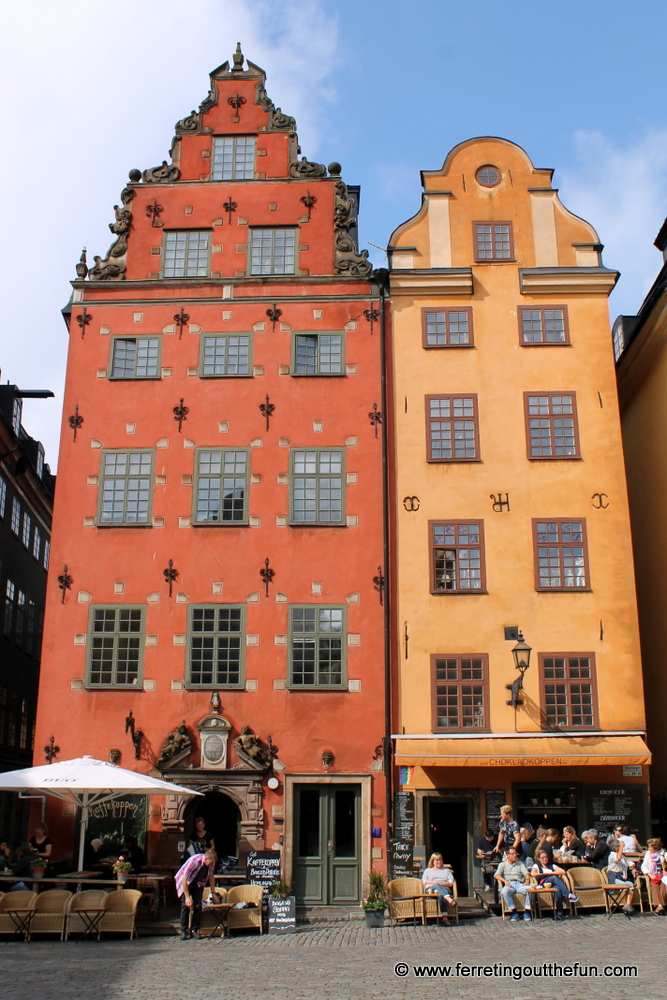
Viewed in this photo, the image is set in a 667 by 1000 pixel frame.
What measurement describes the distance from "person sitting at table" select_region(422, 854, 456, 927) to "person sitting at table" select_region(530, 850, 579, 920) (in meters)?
1.47

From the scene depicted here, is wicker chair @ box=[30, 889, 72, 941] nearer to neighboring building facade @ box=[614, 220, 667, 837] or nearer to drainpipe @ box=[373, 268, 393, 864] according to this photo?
drainpipe @ box=[373, 268, 393, 864]

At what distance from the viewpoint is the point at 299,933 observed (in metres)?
17.7

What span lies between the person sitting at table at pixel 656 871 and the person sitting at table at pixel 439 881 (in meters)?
3.47

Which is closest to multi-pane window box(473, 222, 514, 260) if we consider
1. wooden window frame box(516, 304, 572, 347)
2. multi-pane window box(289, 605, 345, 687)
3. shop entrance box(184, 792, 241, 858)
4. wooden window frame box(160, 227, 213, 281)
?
wooden window frame box(516, 304, 572, 347)

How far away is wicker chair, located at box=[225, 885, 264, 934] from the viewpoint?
17328 millimetres

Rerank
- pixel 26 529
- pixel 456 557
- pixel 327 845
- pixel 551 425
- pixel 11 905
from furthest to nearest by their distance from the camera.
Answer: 1. pixel 26 529
2. pixel 551 425
3. pixel 456 557
4. pixel 327 845
5. pixel 11 905

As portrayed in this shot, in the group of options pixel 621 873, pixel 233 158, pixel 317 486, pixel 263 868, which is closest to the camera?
pixel 621 873

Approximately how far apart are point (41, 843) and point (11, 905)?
3201mm

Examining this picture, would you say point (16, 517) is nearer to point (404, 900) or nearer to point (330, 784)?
point (330, 784)

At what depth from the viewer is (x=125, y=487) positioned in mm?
22984

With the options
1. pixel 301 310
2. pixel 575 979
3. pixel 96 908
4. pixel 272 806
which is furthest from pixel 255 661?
pixel 575 979

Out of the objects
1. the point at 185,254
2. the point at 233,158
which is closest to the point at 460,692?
the point at 185,254

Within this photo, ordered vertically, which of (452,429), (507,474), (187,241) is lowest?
(507,474)

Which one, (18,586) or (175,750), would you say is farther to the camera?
(18,586)
